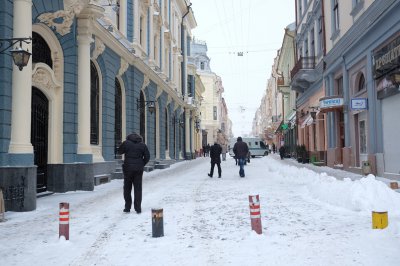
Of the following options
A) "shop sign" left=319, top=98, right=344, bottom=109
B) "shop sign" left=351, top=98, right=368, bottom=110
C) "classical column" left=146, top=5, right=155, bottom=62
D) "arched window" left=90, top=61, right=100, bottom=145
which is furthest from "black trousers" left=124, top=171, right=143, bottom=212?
"classical column" left=146, top=5, right=155, bottom=62

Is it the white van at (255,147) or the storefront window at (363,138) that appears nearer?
the storefront window at (363,138)

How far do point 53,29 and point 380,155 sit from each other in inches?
468

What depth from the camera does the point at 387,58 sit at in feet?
44.0

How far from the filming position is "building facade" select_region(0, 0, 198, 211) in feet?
30.6

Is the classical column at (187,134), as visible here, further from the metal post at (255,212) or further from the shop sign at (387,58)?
the metal post at (255,212)

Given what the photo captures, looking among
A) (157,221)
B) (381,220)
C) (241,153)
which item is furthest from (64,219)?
(241,153)

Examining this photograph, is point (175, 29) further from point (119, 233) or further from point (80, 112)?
point (119, 233)

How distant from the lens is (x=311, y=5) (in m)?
26.5

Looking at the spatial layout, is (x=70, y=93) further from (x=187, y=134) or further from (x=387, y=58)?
(x=187, y=134)

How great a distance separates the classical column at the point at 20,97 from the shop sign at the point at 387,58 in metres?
10.6

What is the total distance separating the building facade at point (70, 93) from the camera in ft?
30.6

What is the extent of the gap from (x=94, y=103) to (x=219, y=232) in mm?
10592

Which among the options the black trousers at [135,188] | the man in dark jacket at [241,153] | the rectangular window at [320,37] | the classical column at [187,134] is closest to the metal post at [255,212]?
the black trousers at [135,188]

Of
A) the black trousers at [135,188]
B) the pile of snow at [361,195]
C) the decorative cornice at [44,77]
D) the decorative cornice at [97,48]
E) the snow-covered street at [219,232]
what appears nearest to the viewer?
the snow-covered street at [219,232]
